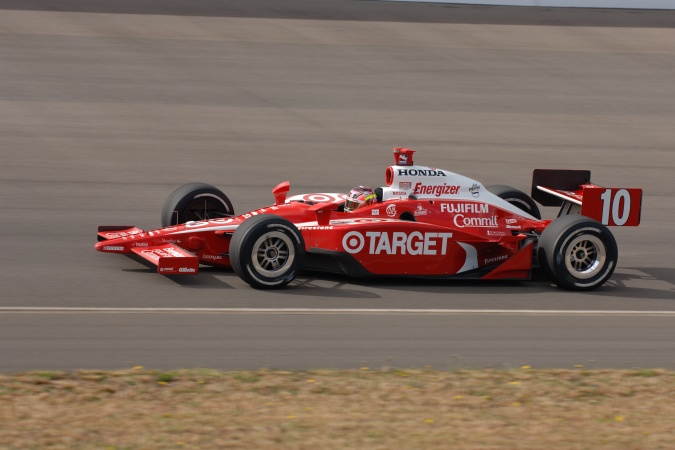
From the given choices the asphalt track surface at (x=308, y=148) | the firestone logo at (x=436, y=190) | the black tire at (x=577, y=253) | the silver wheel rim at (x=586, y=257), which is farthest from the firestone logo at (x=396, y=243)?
the silver wheel rim at (x=586, y=257)

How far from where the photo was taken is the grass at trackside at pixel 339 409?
609 cm

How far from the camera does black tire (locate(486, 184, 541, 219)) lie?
12820 millimetres

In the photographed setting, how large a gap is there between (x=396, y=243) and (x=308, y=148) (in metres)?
8.37

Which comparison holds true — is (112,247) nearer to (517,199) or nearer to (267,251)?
(267,251)

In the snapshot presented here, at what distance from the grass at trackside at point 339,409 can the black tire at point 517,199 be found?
5035 mm

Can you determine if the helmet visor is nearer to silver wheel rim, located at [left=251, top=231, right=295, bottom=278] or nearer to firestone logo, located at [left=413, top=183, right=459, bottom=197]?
firestone logo, located at [left=413, top=183, right=459, bottom=197]

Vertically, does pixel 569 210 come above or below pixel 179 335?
above

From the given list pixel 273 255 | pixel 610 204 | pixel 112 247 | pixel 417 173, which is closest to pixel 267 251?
pixel 273 255

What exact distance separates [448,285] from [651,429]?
475cm

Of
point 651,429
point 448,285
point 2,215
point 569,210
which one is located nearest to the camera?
point 651,429

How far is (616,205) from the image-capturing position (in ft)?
38.1

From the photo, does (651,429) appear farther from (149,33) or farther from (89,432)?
(149,33)

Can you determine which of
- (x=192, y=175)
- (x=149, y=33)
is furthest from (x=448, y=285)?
(x=149, y=33)

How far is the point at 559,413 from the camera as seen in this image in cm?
686
